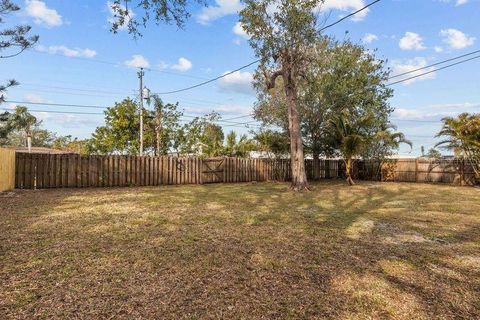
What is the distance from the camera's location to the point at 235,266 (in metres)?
3.60

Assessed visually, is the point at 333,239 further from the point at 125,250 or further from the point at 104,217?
the point at 104,217

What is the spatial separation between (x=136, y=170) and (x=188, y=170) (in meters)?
2.57

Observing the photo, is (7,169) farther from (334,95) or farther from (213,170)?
(334,95)

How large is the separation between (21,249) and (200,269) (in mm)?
2297

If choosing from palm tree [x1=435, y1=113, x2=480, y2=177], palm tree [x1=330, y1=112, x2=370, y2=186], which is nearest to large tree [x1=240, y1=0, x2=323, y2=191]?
palm tree [x1=330, y1=112, x2=370, y2=186]

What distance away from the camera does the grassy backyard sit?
2.64 m

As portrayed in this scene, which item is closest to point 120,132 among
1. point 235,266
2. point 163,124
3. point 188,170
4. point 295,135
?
point 163,124

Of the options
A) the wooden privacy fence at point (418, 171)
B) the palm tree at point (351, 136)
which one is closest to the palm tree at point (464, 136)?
the wooden privacy fence at point (418, 171)

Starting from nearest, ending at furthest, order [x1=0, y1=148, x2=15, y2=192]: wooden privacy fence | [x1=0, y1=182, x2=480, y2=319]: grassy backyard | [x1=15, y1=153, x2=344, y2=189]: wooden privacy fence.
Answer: [x1=0, y1=182, x2=480, y2=319]: grassy backyard
[x1=0, y1=148, x2=15, y2=192]: wooden privacy fence
[x1=15, y1=153, x2=344, y2=189]: wooden privacy fence

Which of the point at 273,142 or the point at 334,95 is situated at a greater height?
the point at 334,95

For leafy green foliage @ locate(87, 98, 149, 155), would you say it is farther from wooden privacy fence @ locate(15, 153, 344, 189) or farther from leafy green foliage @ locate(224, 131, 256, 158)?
wooden privacy fence @ locate(15, 153, 344, 189)

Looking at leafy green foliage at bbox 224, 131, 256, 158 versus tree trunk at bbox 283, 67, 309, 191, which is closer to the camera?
tree trunk at bbox 283, 67, 309, 191

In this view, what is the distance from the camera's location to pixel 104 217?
635 centimetres

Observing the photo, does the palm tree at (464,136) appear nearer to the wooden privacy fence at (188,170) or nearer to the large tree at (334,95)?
the wooden privacy fence at (188,170)
